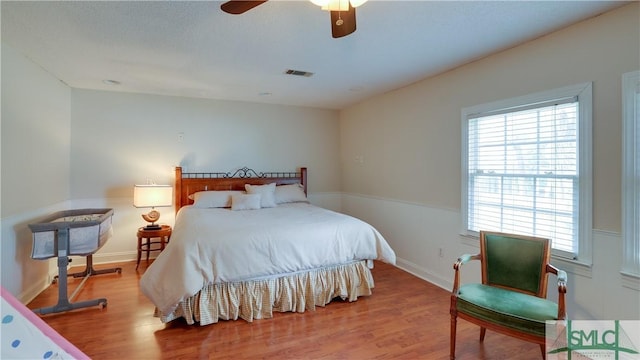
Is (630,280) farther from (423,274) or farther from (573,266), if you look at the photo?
(423,274)

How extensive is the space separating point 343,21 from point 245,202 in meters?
2.88

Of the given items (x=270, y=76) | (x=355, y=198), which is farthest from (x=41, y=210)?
(x=355, y=198)

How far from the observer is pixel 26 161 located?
115 inches

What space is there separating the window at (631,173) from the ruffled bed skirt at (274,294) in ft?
6.50

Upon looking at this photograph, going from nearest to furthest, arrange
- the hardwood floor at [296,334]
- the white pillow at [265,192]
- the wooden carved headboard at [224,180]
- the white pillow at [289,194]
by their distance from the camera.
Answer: the hardwood floor at [296,334], the white pillow at [265,192], the wooden carved headboard at [224,180], the white pillow at [289,194]

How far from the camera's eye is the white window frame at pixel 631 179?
77.7 inches

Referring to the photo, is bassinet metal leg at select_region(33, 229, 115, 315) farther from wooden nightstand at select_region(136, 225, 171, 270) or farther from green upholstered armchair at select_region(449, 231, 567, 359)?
green upholstered armchair at select_region(449, 231, 567, 359)

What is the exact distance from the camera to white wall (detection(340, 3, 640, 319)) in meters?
2.08

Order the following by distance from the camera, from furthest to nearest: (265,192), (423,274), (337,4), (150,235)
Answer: (265,192) < (150,235) < (423,274) < (337,4)

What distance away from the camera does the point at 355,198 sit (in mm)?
5164

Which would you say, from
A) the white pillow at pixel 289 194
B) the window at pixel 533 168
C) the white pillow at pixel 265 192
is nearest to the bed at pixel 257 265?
the white pillow at pixel 265 192

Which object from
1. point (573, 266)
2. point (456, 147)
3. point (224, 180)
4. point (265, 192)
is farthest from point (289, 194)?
point (573, 266)

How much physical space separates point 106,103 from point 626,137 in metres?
5.46

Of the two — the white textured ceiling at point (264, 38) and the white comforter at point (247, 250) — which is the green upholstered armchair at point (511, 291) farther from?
the white textured ceiling at point (264, 38)
